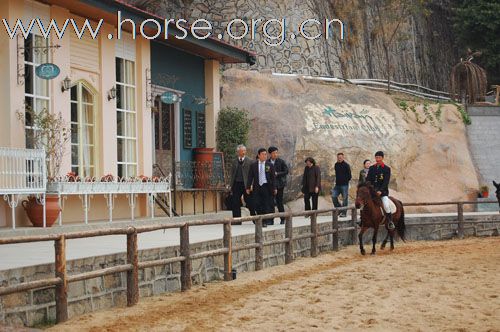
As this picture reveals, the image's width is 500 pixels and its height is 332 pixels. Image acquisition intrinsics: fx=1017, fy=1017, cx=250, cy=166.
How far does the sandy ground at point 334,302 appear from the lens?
10.5 m

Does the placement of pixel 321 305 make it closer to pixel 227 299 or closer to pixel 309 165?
pixel 227 299

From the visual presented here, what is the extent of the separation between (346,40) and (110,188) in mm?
20222

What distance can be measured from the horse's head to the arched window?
512cm

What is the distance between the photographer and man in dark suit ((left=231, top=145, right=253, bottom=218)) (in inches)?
822

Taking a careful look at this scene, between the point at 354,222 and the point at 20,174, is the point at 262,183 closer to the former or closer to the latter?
the point at 354,222

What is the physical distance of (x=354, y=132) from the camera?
28.8 m

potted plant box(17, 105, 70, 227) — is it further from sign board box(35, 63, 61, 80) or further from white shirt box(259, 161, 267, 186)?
white shirt box(259, 161, 267, 186)

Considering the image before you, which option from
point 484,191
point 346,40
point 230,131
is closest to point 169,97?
point 230,131

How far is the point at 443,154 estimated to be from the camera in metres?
30.4

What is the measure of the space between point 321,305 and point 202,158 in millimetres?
13294

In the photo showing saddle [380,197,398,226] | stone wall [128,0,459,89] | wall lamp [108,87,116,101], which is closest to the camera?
saddle [380,197,398,226]

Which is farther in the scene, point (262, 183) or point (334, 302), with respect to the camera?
point (262, 183)

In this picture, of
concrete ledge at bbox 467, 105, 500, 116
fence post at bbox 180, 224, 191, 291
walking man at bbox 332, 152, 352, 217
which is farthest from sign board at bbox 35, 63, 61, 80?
concrete ledge at bbox 467, 105, 500, 116

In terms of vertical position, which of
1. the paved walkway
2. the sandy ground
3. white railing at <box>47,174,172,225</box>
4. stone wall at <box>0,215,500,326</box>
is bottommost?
the sandy ground
